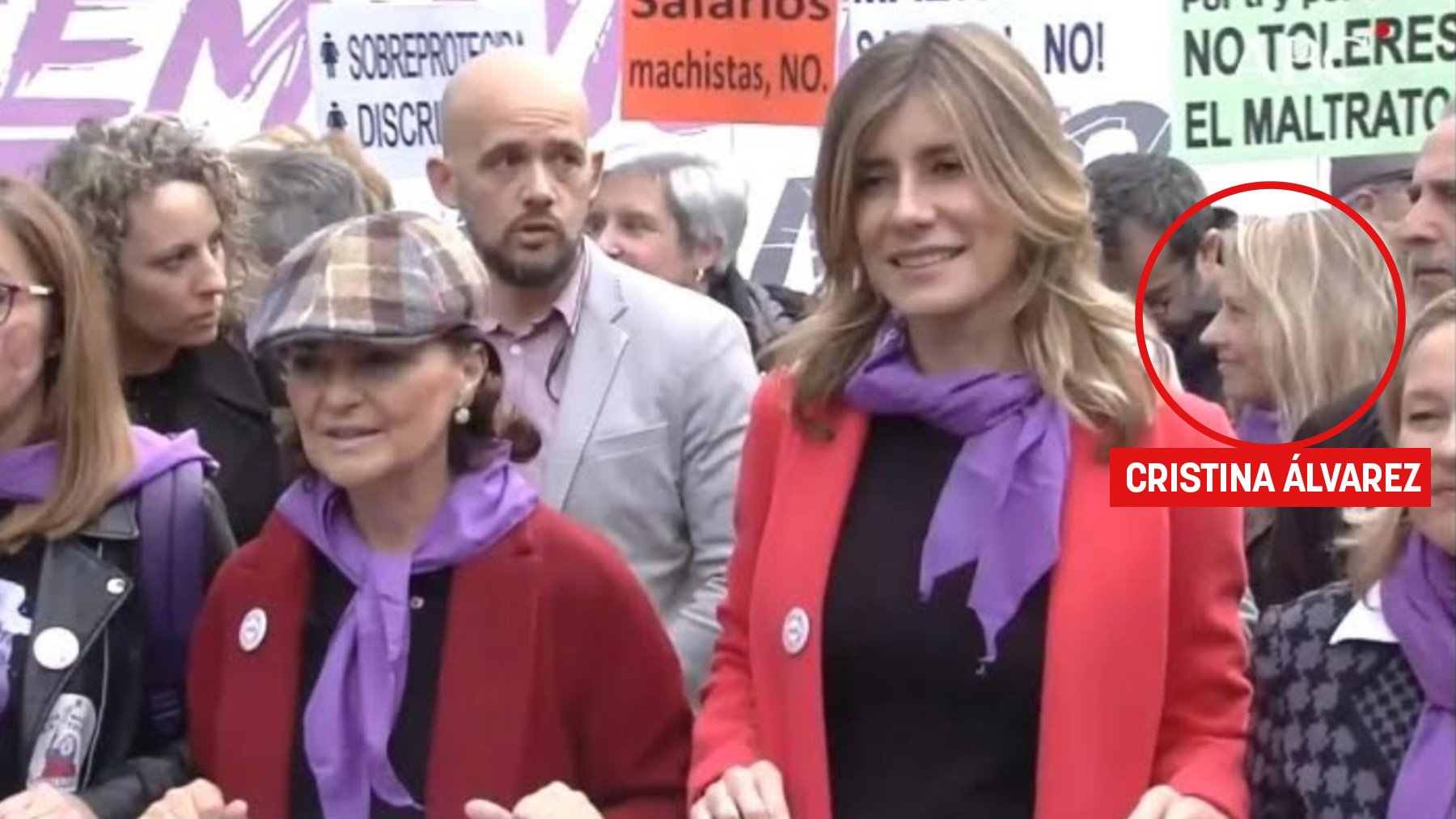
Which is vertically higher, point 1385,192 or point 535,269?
point 1385,192

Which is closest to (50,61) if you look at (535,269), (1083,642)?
(535,269)

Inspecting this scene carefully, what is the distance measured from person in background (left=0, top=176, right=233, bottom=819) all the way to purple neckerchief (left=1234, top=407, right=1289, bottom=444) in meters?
1.74

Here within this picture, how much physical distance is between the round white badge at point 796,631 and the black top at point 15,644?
943 mm

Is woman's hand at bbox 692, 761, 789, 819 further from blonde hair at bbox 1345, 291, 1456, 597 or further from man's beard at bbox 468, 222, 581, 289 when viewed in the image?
man's beard at bbox 468, 222, 581, 289

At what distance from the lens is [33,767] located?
3.17 m

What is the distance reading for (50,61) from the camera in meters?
8.47

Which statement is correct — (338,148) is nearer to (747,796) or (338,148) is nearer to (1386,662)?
(747,796)

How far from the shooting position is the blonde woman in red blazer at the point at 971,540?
2.80 meters

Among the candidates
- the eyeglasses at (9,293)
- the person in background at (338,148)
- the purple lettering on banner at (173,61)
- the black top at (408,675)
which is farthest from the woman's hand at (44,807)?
the purple lettering on banner at (173,61)

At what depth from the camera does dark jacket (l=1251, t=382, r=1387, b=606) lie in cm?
362

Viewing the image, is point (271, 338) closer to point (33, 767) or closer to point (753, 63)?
point (33, 767)

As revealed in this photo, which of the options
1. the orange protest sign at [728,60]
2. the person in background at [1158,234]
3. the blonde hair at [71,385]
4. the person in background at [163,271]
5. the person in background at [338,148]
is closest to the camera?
the blonde hair at [71,385]

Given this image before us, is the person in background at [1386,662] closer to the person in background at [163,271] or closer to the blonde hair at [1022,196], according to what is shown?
the blonde hair at [1022,196]

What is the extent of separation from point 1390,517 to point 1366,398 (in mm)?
934
